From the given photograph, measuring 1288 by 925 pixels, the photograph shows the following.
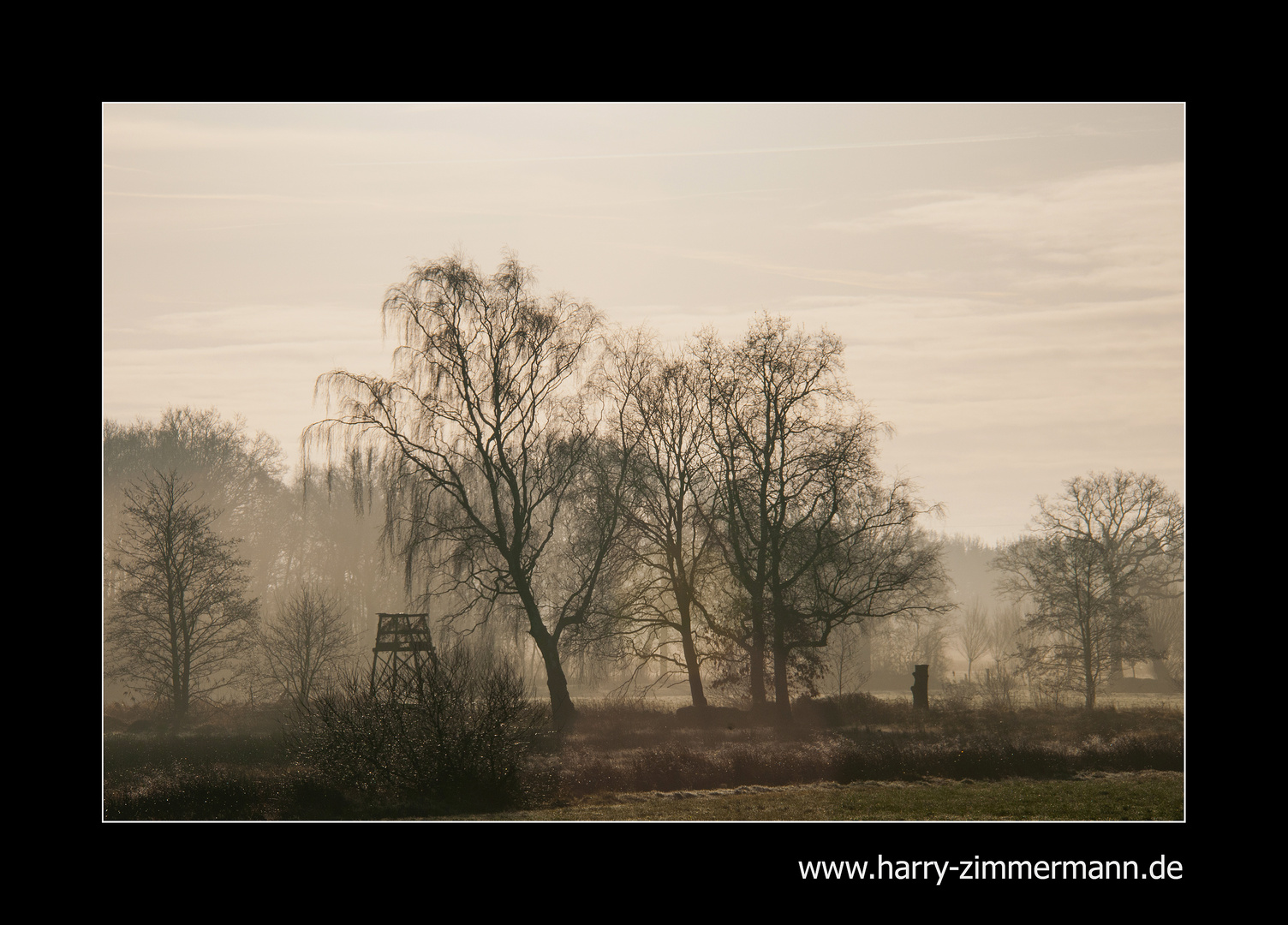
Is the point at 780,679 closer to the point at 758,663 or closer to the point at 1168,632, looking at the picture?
the point at 758,663

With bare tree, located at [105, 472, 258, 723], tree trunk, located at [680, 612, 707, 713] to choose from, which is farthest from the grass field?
bare tree, located at [105, 472, 258, 723]

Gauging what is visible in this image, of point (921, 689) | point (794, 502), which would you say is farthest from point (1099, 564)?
point (794, 502)

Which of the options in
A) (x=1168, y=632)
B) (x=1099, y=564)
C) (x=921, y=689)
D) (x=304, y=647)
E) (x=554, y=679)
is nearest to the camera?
(x=554, y=679)

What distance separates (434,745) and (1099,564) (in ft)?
113

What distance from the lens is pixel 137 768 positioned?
21281 millimetres

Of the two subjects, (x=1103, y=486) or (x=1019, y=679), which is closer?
(x=1103, y=486)

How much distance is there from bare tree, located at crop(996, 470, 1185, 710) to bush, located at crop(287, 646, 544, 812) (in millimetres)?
30114

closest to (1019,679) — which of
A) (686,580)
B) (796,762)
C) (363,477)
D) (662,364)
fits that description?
(686,580)

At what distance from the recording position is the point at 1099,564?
40875 millimetres

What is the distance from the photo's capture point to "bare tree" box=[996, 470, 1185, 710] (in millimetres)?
39344

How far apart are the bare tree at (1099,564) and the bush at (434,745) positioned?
30114 millimetres

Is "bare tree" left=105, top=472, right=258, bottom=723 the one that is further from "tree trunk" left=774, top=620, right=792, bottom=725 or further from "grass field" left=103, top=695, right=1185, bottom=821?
"tree trunk" left=774, top=620, right=792, bottom=725
